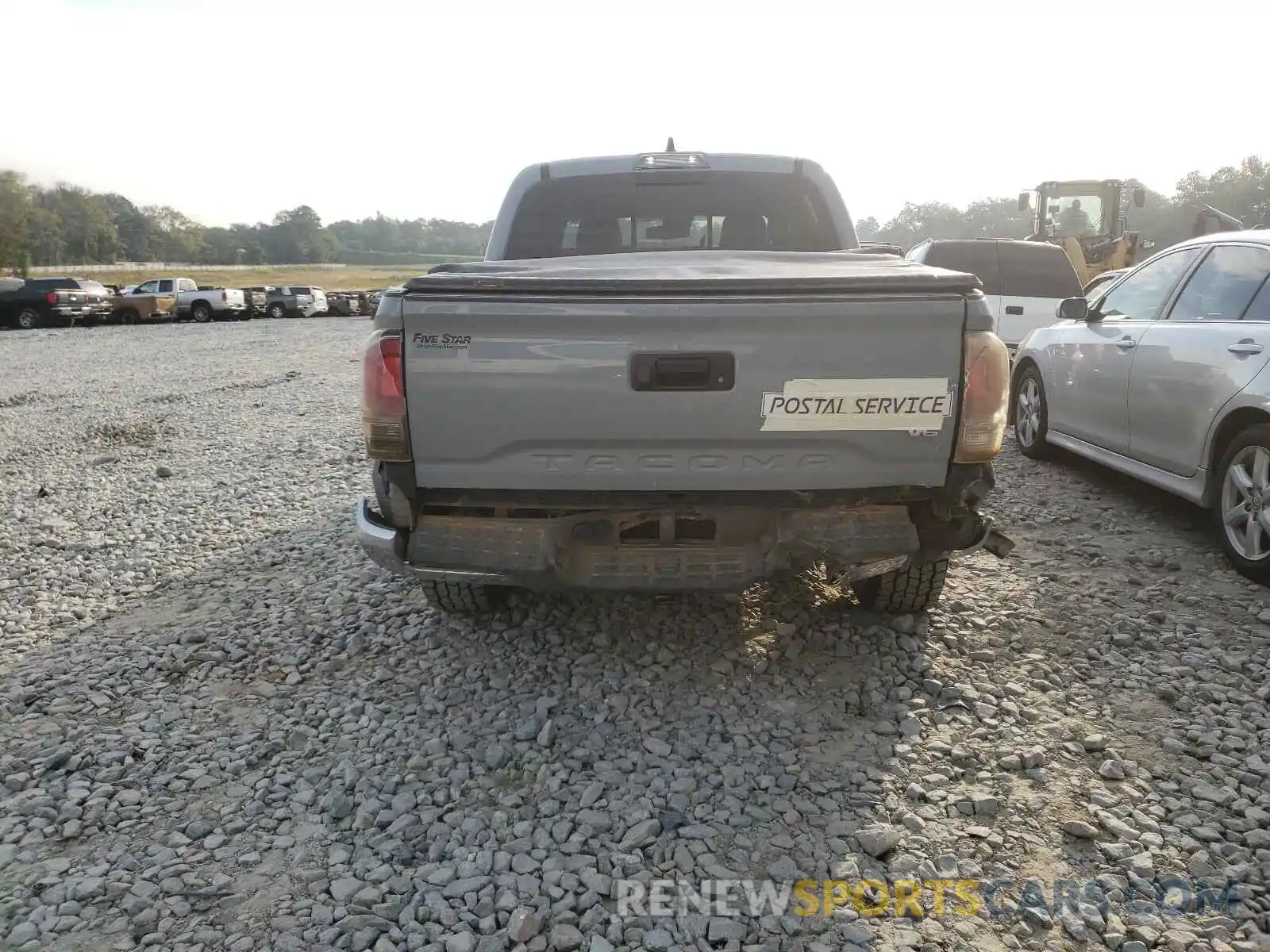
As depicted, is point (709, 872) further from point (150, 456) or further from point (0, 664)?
point (150, 456)

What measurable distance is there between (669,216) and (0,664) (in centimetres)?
385

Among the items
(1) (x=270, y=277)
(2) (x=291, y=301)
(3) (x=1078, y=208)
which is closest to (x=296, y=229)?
(1) (x=270, y=277)

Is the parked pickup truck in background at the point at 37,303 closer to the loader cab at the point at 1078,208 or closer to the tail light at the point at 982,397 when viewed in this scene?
the loader cab at the point at 1078,208

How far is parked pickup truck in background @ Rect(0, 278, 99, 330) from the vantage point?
27625 mm

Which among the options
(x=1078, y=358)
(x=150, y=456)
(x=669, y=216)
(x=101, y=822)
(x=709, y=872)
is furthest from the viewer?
(x=150, y=456)

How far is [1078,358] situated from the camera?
593cm

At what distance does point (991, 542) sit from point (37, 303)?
1292 inches

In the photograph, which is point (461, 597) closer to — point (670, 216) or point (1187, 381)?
point (670, 216)

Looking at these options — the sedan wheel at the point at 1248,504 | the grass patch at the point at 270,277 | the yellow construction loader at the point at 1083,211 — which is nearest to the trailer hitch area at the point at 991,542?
the sedan wheel at the point at 1248,504

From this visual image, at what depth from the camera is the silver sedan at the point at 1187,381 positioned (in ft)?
13.7

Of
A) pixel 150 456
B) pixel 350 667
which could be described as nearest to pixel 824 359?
pixel 350 667

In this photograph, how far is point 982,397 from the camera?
2770 millimetres

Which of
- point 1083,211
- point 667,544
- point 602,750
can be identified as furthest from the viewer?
point 1083,211

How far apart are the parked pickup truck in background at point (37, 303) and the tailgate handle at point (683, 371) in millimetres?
31854
